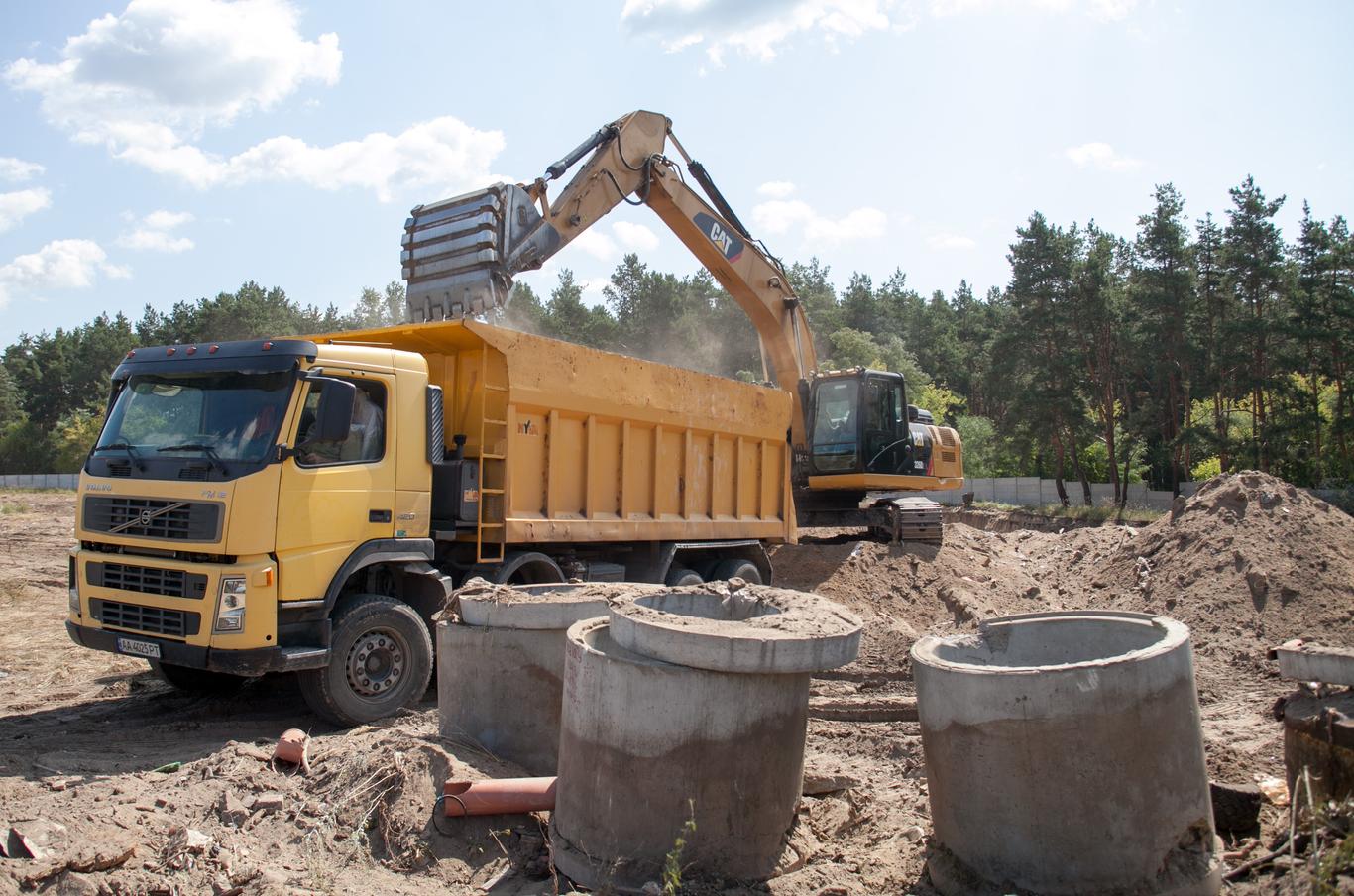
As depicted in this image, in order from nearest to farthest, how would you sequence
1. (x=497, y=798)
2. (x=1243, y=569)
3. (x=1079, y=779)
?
(x=1079, y=779) < (x=497, y=798) < (x=1243, y=569)

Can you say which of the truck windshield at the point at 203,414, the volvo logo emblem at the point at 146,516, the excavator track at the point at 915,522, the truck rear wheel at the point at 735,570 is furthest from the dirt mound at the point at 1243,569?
the volvo logo emblem at the point at 146,516

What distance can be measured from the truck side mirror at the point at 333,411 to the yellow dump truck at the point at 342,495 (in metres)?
0.01

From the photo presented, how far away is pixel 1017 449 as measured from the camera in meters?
37.0

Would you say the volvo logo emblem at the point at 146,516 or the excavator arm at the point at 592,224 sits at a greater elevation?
the excavator arm at the point at 592,224

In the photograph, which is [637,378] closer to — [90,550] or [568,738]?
[90,550]

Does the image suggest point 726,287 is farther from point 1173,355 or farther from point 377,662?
point 1173,355

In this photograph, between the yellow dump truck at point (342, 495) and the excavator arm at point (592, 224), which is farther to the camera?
the excavator arm at point (592, 224)

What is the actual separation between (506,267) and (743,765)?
666 cm

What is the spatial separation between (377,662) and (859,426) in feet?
28.8

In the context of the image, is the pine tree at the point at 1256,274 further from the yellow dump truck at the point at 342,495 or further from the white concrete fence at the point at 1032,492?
the yellow dump truck at the point at 342,495

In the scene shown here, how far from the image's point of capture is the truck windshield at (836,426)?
14461mm

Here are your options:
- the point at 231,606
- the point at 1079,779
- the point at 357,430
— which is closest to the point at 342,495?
the point at 357,430

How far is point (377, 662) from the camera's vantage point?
738 cm

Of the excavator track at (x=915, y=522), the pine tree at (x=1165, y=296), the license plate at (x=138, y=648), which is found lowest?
the license plate at (x=138, y=648)
